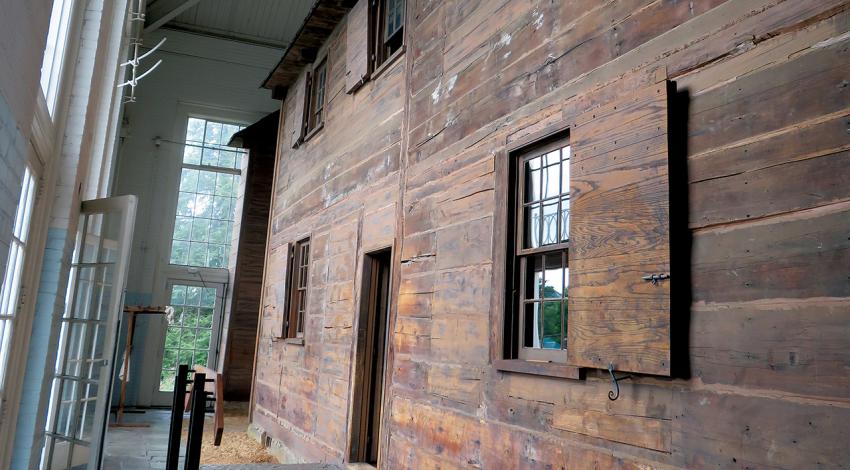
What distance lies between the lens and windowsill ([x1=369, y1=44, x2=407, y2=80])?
633 centimetres

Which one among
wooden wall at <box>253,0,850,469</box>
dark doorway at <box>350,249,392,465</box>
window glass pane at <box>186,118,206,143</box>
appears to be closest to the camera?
wooden wall at <box>253,0,850,469</box>

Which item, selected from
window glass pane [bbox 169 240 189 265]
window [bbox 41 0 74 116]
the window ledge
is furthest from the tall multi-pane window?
window glass pane [bbox 169 240 189 265]

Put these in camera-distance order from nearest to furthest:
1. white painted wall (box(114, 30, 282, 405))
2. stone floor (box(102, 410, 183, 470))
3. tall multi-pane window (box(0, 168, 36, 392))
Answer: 1. tall multi-pane window (box(0, 168, 36, 392))
2. stone floor (box(102, 410, 183, 470))
3. white painted wall (box(114, 30, 282, 405))

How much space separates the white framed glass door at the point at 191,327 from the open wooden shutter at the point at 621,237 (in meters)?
12.1

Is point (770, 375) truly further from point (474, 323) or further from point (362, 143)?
point (362, 143)

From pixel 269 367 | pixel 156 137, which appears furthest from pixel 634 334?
pixel 156 137

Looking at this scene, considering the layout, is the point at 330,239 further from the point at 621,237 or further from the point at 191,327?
the point at 191,327

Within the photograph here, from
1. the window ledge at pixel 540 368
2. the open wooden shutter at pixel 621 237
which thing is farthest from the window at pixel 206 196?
the open wooden shutter at pixel 621 237

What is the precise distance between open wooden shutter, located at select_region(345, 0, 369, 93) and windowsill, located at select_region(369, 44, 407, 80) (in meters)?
0.19

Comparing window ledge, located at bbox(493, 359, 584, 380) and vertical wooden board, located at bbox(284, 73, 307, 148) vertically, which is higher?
vertical wooden board, located at bbox(284, 73, 307, 148)

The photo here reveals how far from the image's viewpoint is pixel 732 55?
9.11ft

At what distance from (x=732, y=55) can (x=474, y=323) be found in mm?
2298

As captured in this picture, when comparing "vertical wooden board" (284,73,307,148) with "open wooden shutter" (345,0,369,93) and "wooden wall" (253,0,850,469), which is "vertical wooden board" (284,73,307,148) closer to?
"open wooden shutter" (345,0,369,93)

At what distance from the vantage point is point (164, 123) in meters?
14.4
